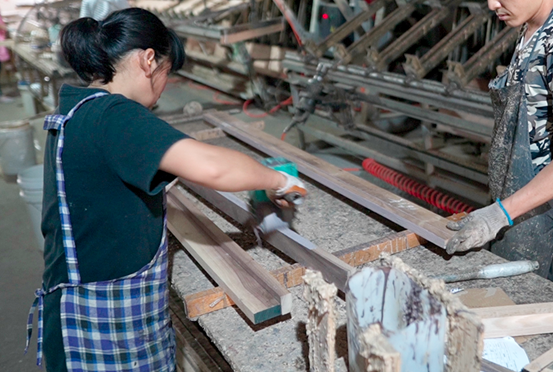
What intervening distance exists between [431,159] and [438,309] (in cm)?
286

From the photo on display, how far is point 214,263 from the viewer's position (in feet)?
5.54

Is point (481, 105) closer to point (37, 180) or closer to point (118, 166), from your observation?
point (118, 166)

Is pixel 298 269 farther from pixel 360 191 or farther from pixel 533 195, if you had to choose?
pixel 533 195

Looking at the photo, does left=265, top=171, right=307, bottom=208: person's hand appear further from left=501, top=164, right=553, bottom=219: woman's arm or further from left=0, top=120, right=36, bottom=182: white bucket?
left=0, top=120, right=36, bottom=182: white bucket

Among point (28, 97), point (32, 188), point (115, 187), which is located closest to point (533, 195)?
point (115, 187)

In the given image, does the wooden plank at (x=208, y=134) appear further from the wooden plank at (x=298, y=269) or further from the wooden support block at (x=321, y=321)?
the wooden support block at (x=321, y=321)

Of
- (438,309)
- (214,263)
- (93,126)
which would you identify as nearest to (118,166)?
(93,126)

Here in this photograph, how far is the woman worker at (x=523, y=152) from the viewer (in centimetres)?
170

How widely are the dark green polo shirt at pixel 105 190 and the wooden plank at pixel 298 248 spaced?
0.47 metres

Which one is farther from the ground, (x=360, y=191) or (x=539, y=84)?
(x=539, y=84)

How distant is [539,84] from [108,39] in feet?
4.67

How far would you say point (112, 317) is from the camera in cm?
145

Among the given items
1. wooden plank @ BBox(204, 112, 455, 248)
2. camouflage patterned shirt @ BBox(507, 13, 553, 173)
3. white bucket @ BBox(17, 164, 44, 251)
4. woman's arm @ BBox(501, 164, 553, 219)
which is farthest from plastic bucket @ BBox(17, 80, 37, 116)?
woman's arm @ BBox(501, 164, 553, 219)

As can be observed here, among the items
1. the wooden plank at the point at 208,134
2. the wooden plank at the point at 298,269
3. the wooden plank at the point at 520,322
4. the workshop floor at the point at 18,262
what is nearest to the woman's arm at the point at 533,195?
the wooden plank at the point at 298,269
